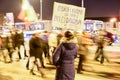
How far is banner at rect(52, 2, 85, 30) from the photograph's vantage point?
10.0m

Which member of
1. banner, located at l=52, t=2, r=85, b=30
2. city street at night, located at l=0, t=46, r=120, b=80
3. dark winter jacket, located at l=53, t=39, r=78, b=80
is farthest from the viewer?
city street at night, located at l=0, t=46, r=120, b=80

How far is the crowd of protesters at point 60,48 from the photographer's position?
8.00 meters

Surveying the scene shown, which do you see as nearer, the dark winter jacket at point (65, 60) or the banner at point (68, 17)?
the dark winter jacket at point (65, 60)

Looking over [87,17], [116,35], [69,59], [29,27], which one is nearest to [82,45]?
[69,59]

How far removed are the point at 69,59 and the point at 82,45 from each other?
20.0 feet

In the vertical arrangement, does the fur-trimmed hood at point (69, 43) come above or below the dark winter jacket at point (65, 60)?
above

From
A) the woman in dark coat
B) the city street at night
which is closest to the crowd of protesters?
the woman in dark coat

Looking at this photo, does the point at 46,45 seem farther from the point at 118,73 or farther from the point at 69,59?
the point at 69,59

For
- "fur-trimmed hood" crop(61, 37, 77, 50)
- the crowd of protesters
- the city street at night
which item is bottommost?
the city street at night

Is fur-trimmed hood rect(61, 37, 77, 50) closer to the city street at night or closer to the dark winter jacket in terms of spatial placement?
the dark winter jacket

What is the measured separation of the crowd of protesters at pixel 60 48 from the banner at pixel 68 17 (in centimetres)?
36

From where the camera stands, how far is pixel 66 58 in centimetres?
809

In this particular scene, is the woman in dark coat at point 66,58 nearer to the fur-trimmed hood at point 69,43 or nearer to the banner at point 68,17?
the fur-trimmed hood at point 69,43

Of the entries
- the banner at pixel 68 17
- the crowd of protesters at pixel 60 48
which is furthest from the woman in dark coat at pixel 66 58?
the banner at pixel 68 17
